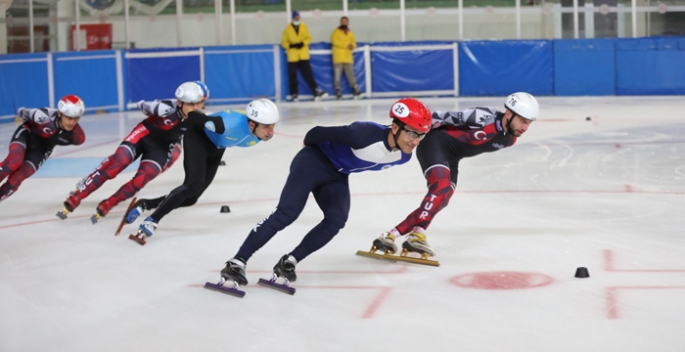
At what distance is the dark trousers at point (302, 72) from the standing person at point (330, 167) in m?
13.9

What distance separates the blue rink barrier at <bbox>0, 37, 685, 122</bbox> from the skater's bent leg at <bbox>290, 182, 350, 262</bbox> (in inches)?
501

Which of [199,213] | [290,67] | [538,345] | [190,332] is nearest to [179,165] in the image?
[199,213]

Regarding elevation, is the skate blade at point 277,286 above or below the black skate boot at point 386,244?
below

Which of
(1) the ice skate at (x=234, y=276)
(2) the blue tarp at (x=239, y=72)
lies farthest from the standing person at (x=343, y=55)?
(1) the ice skate at (x=234, y=276)

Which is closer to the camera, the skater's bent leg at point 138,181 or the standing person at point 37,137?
the skater's bent leg at point 138,181

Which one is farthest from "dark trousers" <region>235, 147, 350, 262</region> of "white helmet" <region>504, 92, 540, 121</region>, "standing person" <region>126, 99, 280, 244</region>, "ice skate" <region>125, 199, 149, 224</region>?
"ice skate" <region>125, 199, 149, 224</region>

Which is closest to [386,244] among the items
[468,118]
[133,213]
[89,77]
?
[468,118]

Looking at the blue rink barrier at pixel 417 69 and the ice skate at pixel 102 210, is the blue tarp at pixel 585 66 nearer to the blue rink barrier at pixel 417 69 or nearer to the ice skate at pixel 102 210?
the blue rink barrier at pixel 417 69

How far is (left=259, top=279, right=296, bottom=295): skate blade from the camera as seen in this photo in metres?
4.98

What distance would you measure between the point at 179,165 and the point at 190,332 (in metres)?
6.39

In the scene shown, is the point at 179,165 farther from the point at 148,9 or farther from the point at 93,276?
the point at 148,9

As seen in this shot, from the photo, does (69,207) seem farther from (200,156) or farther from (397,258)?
(397,258)

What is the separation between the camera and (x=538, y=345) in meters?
4.02

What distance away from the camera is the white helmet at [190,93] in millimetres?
6984
